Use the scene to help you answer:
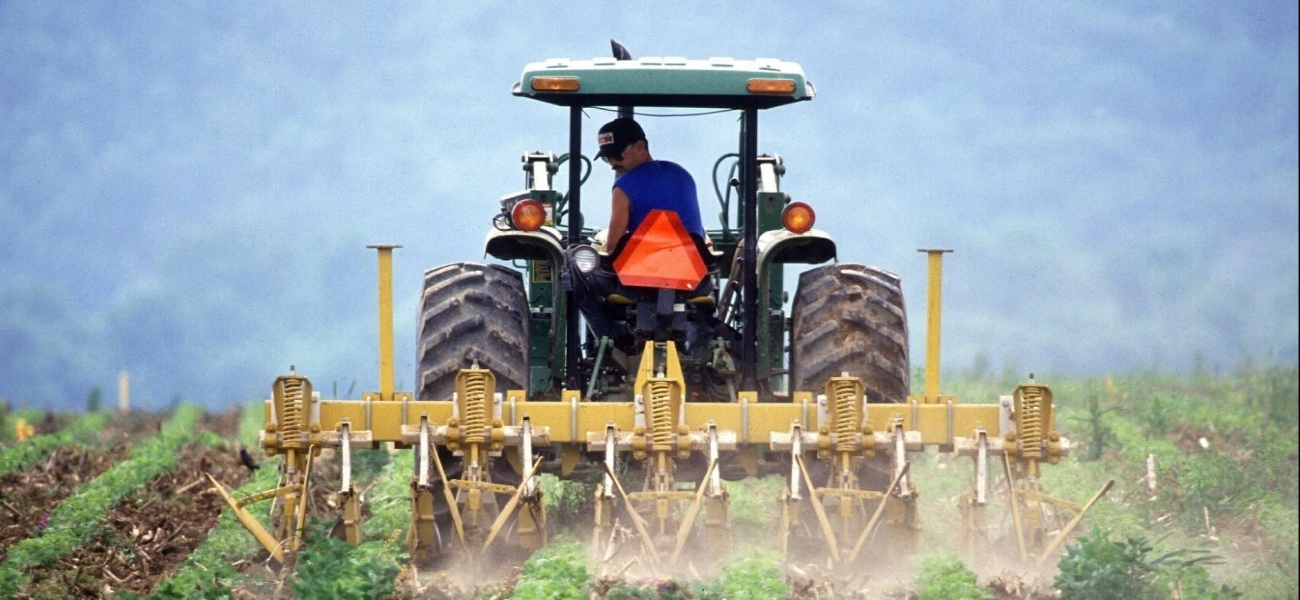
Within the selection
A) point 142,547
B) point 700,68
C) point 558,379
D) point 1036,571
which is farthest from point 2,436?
point 1036,571

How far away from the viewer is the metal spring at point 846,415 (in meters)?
8.65

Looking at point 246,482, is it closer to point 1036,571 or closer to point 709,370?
point 709,370

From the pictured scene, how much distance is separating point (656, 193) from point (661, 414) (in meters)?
1.49

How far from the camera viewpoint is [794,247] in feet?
30.9

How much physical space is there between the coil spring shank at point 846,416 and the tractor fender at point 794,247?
85cm

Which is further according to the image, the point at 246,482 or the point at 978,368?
the point at 978,368

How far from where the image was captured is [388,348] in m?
9.27

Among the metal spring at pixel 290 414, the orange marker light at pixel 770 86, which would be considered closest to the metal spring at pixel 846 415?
the orange marker light at pixel 770 86

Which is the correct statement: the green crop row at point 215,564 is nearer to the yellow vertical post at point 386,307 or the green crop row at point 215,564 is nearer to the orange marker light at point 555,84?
the yellow vertical post at point 386,307

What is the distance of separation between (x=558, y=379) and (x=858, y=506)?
6.18 ft

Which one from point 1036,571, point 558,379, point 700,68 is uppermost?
point 700,68

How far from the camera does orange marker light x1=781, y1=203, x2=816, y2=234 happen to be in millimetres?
9219

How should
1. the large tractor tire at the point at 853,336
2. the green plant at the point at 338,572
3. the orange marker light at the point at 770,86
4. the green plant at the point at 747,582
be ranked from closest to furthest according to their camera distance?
1. the green plant at the point at 338,572
2. the green plant at the point at 747,582
3. the orange marker light at the point at 770,86
4. the large tractor tire at the point at 853,336

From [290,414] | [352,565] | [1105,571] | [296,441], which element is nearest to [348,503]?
[296,441]
